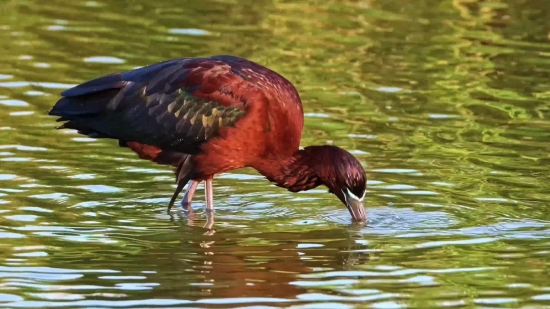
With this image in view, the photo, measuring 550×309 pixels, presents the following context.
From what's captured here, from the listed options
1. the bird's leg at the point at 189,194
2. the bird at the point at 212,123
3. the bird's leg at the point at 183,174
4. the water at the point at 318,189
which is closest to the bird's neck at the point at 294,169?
the bird at the point at 212,123

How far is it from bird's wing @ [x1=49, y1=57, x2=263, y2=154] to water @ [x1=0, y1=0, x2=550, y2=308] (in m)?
0.61

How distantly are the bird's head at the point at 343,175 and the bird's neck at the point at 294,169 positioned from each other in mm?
12

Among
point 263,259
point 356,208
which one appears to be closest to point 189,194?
point 356,208

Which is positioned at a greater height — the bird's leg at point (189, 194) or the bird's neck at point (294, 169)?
the bird's neck at point (294, 169)

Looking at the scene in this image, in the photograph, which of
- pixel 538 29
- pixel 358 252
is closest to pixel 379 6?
pixel 538 29

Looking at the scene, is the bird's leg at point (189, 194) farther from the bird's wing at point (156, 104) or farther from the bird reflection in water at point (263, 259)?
the bird reflection in water at point (263, 259)

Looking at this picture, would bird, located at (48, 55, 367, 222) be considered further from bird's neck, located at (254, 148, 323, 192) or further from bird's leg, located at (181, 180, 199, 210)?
bird's leg, located at (181, 180, 199, 210)

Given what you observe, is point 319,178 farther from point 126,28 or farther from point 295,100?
point 126,28

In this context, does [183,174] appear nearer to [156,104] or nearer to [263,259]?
[156,104]

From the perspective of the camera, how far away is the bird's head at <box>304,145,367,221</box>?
1084 centimetres

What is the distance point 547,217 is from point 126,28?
8.50 metres

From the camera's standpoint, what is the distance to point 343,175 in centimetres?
1093

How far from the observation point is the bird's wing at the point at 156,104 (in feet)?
36.3

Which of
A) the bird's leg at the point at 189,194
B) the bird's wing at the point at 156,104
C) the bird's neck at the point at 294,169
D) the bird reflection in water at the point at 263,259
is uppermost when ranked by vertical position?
the bird's wing at the point at 156,104
